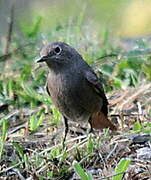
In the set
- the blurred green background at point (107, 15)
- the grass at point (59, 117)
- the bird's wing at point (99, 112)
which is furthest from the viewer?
the blurred green background at point (107, 15)

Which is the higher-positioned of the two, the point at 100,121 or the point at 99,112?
the point at 99,112

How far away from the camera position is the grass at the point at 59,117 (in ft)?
16.8

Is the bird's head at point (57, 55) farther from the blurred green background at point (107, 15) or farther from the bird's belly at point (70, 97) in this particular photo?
the blurred green background at point (107, 15)

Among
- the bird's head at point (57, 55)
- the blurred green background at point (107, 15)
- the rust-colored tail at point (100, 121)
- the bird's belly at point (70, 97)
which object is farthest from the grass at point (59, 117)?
the blurred green background at point (107, 15)

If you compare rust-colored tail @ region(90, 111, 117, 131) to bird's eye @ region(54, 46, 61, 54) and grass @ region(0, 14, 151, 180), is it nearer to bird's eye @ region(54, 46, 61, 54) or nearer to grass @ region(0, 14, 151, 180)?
grass @ region(0, 14, 151, 180)

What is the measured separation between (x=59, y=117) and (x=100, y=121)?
0.46 m

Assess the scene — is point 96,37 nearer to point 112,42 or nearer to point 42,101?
point 112,42

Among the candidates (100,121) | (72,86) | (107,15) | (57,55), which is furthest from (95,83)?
(107,15)

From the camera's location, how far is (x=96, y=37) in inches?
327

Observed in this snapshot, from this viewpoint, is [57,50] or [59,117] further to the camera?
[59,117]

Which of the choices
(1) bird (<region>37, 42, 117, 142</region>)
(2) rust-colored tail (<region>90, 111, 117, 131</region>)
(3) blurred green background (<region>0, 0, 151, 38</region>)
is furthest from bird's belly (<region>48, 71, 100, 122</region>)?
(3) blurred green background (<region>0, 0, 151, 38</region>)

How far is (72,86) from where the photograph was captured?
5988mm

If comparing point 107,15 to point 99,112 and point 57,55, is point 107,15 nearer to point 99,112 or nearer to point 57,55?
point 99,112

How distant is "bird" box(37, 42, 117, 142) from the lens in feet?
19.6
